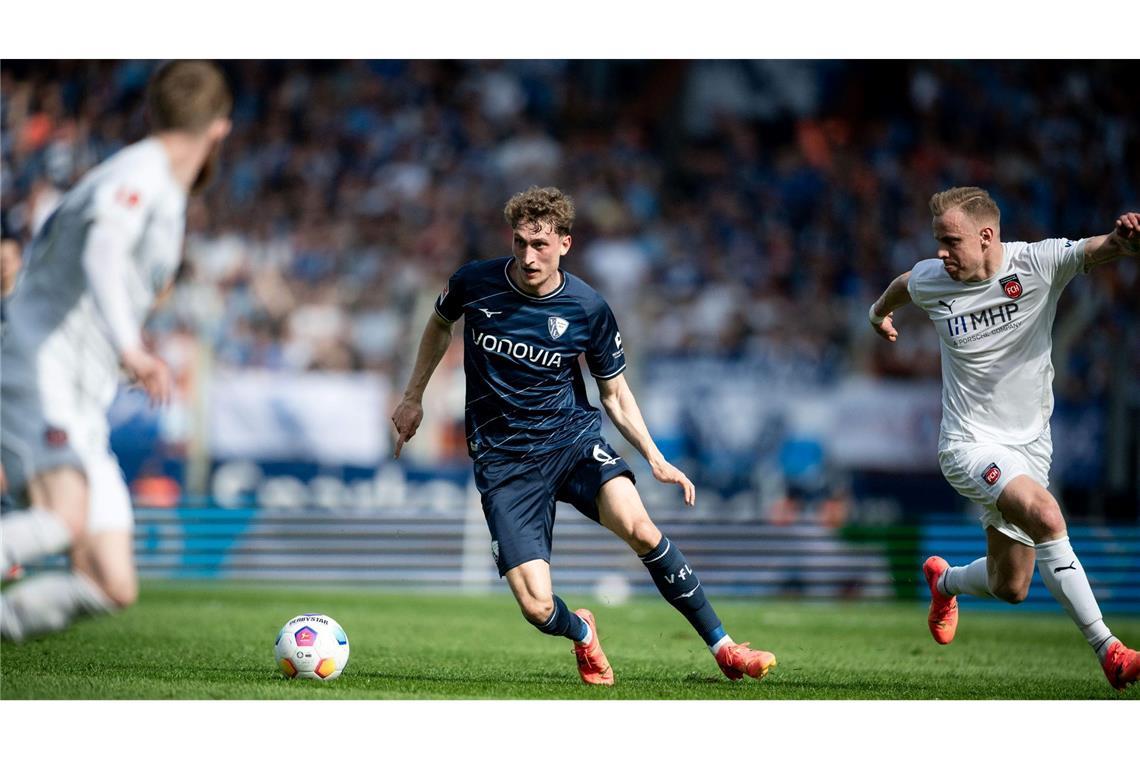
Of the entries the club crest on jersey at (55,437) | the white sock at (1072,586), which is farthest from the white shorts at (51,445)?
the white sock at (1072,586)

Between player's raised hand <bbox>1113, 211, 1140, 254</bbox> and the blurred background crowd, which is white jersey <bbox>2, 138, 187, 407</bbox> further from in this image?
the blurred background crowd

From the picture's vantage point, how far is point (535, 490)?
741cm

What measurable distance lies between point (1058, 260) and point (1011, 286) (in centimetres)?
28

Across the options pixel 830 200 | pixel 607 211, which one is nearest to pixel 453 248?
pixel 607 211

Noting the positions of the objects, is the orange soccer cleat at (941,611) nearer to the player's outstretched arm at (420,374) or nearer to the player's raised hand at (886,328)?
the player's raised hand at (886,328)

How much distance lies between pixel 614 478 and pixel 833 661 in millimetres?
2390

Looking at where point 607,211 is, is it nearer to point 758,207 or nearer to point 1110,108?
point 758,207

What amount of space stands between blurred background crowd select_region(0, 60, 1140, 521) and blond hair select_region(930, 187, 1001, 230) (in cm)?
903

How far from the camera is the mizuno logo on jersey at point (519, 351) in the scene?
289 inches

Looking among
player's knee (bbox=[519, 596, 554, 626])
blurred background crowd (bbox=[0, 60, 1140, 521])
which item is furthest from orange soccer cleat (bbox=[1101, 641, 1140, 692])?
blurred background crowd (bbox=[0, 60, 1140, 521])

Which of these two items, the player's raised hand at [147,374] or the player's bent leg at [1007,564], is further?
the player's bent leg at [1007,564]

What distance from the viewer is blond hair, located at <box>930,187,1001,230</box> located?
7.47m

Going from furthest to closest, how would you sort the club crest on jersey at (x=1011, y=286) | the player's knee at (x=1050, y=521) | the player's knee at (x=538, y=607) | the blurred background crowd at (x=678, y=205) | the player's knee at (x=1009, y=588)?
1. the blurred background crowd at (x=678, y=205)
2. the player's knee at (x=1009, y=588)
3. the club crest on jersey at (x=1011, y=286)
4. the player's knee at (x=1050, y=521)
5. the player's knee at (x=538, y=607)

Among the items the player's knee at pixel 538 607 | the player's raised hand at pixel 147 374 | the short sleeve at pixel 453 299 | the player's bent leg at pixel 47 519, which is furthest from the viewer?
the short sleeve at pixel 453 299
